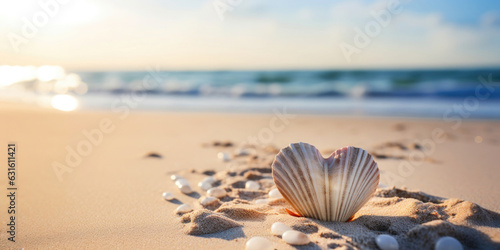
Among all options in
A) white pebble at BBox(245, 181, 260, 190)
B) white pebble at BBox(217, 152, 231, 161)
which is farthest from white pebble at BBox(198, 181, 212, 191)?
white pebble at BBox(217, 152, 231, 161)

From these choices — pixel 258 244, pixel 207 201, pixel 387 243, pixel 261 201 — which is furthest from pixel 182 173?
pixel 387 243

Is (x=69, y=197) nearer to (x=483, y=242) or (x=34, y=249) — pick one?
(x=34, y=249)

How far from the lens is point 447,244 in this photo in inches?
65.5

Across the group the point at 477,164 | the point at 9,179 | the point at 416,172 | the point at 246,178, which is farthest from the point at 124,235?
the point at 477,164

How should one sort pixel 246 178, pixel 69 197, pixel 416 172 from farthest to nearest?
pixel 416 172 → pixel 246 178 → pixel 69 197

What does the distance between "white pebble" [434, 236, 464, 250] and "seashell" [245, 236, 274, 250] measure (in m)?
0.79

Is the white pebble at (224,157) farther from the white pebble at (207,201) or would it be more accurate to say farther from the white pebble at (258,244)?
the white pebble at (258,244)

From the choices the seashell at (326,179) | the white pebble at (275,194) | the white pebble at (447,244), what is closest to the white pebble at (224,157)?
the white pebble at (275,194)

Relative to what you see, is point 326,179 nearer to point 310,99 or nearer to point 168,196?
point 168,196

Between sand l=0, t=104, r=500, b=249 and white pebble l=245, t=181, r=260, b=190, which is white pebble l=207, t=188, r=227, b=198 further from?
white pebble l=245, t=181, r=260, b=190

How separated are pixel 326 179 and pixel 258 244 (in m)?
0.57

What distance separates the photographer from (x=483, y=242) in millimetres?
1838

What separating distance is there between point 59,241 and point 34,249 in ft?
0.41

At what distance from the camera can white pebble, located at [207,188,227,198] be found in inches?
106
